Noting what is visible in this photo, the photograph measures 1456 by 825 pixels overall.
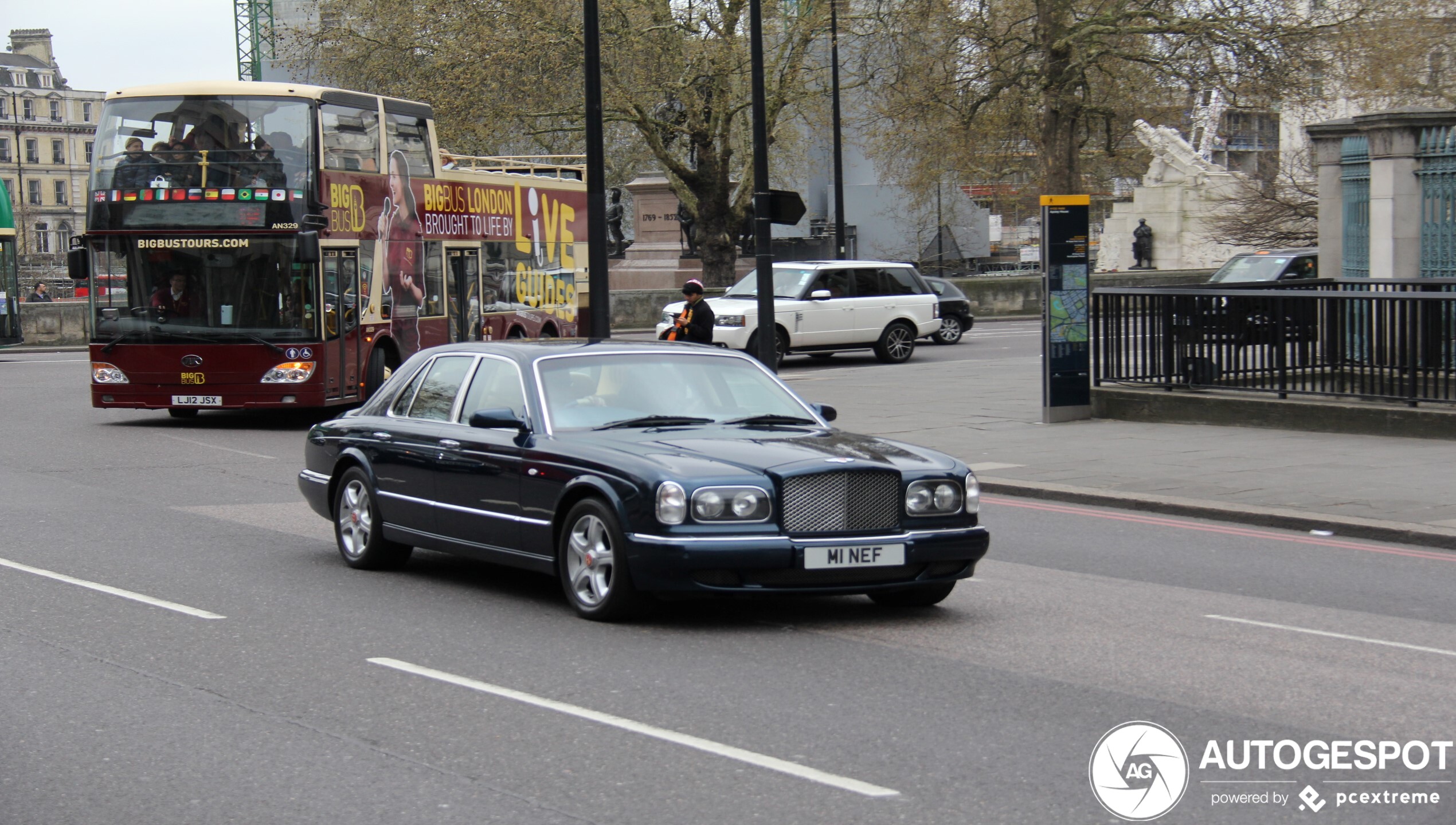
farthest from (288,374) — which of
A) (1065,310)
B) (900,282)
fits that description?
(900,282)

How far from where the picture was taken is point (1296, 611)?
332 inches

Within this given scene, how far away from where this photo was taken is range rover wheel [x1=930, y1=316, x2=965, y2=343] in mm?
35219

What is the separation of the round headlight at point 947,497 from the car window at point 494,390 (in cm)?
219

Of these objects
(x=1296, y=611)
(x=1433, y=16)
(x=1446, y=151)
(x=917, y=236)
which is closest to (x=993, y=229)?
(x=917, y=236)

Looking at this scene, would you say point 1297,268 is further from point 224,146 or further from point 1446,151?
point 224,146

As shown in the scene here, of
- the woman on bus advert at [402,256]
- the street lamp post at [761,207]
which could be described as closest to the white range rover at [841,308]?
the woman on bus advert at [402,256]

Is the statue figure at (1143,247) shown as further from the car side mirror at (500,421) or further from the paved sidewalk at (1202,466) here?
the car side mirror at (500,421)

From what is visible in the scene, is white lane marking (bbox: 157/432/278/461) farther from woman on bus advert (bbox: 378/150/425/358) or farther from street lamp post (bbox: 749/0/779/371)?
street lamp post (bbox: 749/0/779/371)

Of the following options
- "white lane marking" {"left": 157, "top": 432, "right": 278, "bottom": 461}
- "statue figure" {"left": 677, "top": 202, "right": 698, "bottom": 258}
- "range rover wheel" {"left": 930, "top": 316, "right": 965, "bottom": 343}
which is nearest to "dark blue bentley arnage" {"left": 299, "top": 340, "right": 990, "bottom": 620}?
"white lane marking" {"left": 157, "top": 432, "right": 278, "bottom": 461}

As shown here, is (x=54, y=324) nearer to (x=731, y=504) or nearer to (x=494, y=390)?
(x=494, y=390)

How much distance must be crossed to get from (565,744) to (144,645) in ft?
8.81

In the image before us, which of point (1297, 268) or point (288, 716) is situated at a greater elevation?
point (1297, 268)

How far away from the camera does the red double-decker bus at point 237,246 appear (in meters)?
19.0

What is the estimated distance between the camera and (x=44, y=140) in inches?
5162
